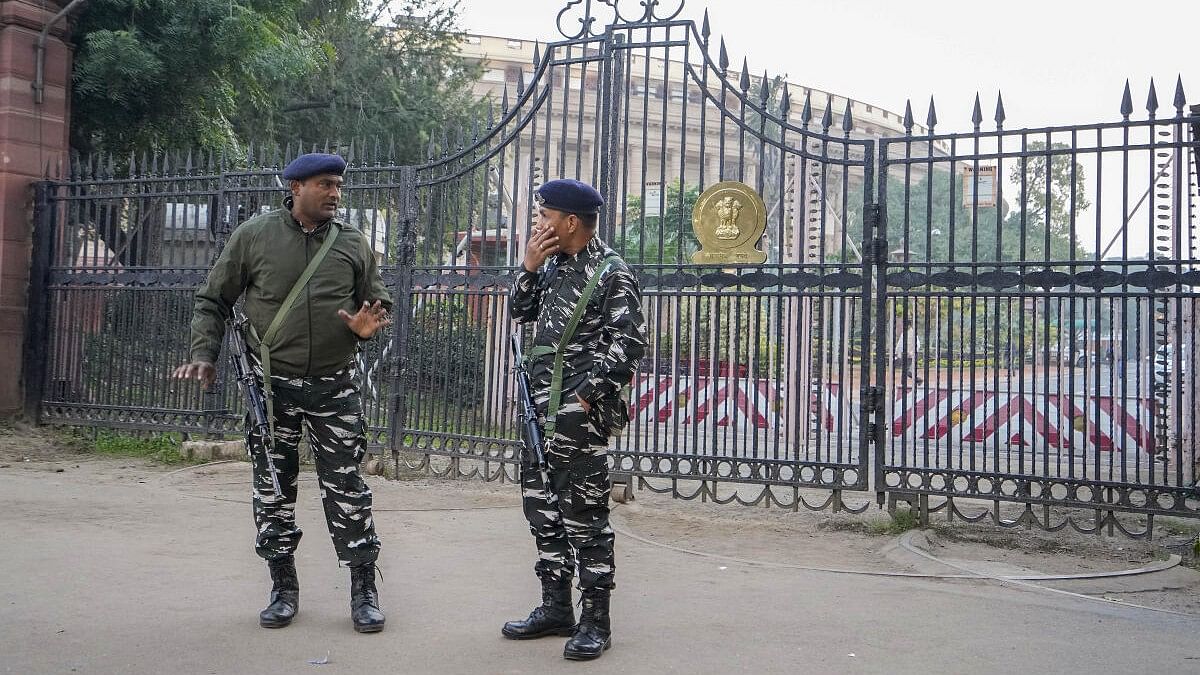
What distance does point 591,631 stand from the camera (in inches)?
153

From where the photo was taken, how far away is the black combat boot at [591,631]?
151 inches

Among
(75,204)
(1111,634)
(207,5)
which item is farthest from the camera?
(207,5)

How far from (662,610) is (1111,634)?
182 centimetres

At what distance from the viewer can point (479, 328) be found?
315 inches

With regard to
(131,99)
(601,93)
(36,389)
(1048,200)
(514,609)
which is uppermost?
(131,99)

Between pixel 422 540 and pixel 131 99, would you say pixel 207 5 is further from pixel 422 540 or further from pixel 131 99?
pixel 422 540

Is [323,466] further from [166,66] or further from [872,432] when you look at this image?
[166,66]

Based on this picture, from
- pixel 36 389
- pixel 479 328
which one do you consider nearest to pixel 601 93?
pixel 479 328

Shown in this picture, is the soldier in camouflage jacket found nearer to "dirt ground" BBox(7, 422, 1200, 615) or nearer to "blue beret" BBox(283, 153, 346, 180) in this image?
"blue beret" BBox(283, 153, 346, 180)

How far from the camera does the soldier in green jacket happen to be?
4234 millimetres

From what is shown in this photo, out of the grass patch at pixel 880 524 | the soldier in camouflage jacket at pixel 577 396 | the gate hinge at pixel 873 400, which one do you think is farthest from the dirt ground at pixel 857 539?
the soldier in camouflage jacket at pixel 577 396

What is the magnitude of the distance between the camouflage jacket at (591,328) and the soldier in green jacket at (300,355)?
0.69 m

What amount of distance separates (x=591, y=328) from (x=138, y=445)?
23.5 ft

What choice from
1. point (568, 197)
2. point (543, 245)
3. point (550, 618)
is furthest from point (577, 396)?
point (550, 618)
